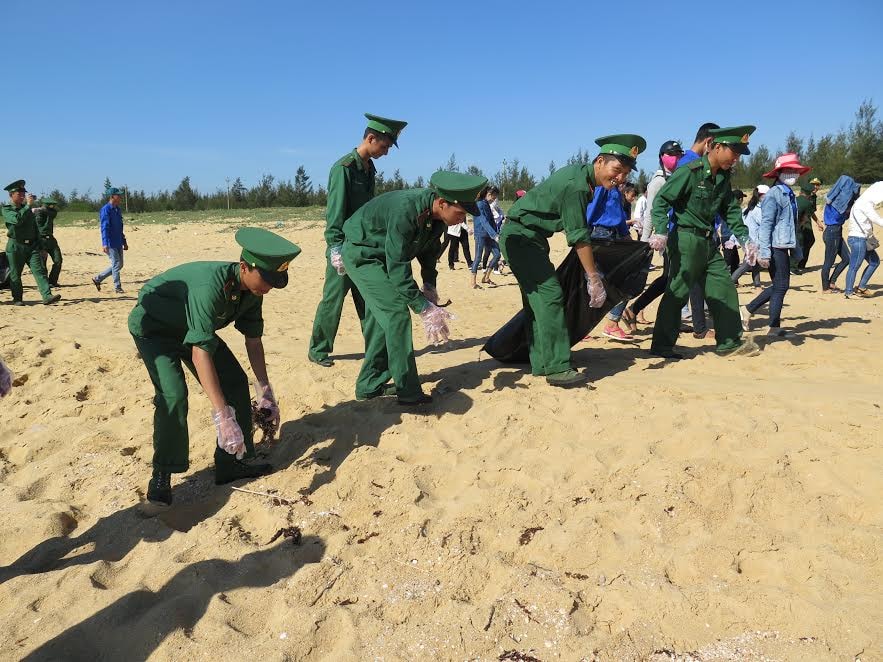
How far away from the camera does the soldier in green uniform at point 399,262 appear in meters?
4.21

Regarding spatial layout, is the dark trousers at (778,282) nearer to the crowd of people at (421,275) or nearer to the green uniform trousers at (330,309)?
the crowd of people at (421,275)

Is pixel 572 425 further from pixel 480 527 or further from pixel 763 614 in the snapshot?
pixel 763 614

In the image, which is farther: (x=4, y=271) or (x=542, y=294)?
(x=4, y=271)

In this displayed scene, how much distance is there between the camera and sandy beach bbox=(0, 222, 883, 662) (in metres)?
2.59

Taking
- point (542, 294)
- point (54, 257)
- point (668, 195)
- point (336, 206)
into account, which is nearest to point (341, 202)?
point (336, 206)

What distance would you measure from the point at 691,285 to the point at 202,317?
162 inches

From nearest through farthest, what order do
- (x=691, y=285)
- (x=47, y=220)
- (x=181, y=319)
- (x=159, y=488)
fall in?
(x=181, y=319)
(x=159, y=488)
(x=691, y=285)
(x=47, y=220)

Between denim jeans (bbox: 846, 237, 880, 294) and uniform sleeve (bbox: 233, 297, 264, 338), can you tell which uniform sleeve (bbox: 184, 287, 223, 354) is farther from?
denim jeans (bbox: 846, 237, 880, 294)

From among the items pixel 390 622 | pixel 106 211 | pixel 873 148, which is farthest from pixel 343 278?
pixel 873 148

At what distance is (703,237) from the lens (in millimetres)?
5672

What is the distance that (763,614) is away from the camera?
259 cm

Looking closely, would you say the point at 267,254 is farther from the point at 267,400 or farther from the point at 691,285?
the point at 691,285

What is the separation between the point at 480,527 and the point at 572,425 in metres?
1.16

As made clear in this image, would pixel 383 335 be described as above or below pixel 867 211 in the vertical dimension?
below
